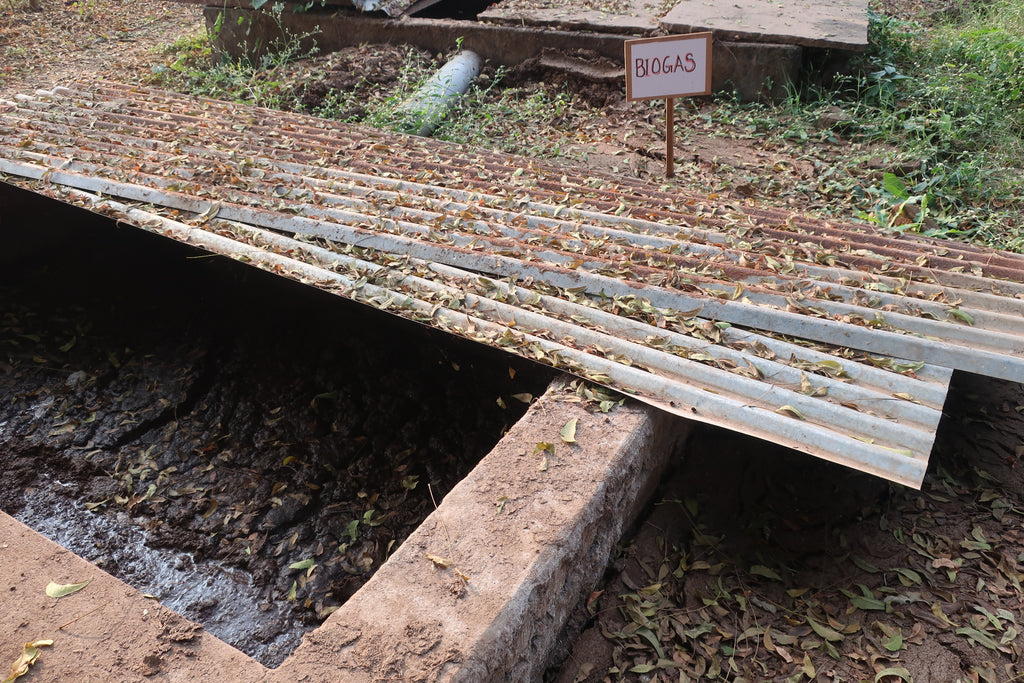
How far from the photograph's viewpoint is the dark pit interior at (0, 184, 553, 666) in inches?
119

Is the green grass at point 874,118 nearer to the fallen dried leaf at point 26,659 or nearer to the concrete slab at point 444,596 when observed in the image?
the concrete slab at point 444,596

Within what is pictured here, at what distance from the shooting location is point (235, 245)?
305 cm

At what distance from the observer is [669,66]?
167 inches

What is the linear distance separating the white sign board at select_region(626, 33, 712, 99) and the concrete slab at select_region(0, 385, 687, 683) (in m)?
2.80

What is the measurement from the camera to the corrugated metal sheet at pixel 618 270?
222 cm

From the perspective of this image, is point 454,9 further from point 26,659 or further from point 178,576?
point 26,659

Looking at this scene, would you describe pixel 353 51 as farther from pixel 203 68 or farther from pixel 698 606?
pixel 698 606

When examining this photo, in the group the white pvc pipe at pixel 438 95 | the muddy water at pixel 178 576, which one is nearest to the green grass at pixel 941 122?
the white pvc pipe at pixel 438 95

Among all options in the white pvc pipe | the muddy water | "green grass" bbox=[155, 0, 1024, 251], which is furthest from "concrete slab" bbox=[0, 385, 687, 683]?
the white pvc pipe

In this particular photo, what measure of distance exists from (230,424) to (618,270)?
231cm

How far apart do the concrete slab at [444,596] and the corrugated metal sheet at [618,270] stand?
37 centimetres

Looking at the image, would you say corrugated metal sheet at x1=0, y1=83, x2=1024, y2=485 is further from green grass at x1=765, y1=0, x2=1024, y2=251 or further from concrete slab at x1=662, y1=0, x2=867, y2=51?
concrete slab at x1=662, y1=0, x2=867, y2=51

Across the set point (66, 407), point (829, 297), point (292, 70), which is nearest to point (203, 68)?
point (292, 70)

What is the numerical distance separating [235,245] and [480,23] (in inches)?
221
